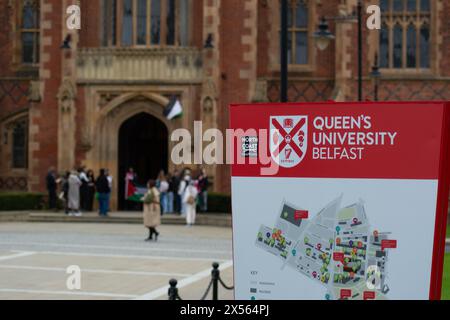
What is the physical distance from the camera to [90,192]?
96.7 feet

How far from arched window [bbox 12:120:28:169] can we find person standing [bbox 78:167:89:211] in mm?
4658

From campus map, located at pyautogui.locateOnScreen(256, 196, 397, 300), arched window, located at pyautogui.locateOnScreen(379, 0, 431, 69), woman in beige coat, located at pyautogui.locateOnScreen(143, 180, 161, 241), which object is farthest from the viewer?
arched window, located at pyautogui.locateOnScreen(379, 0, 431, 69)

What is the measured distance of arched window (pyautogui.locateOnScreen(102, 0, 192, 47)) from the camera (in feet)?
99.9

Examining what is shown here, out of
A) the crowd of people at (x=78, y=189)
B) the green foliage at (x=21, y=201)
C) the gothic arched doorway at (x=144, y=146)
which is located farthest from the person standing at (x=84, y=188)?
the gothic arched doorway at (x=144, y=146)

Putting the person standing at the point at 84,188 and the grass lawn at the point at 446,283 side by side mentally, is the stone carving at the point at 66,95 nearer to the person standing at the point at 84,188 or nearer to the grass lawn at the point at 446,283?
A: the person standing at the point at 84,188

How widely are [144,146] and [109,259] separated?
50.8 ft

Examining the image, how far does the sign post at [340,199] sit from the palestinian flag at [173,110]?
2381 cm

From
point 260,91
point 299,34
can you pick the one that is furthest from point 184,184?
point 299,34

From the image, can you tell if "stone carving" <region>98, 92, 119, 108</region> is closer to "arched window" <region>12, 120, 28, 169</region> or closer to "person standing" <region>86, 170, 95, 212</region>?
"person standing" <region>86, 170, 95, 212</region>

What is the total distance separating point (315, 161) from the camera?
5.40 m

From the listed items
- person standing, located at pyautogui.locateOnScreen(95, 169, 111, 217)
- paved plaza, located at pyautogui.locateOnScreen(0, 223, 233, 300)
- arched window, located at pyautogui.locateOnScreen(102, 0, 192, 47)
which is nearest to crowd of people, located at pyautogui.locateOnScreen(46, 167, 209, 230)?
person standing, located at pyautogui.locateOnScreen(95, 169, 111, 217)

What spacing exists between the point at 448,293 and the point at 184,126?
18.5 meters
